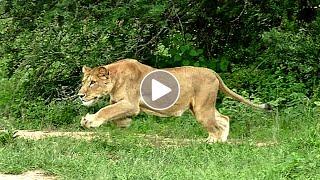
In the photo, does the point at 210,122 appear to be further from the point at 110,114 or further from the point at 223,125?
the point at 110,114

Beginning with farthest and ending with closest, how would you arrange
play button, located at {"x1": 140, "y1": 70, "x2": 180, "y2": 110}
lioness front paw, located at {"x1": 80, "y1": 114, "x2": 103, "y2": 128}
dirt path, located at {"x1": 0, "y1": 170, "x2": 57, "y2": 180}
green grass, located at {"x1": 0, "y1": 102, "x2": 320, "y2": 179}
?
play button, located at {"x1": 140, "y1": 70, "x2": 180, "y2": 110} → lioness front paw, located at {"x1": 80, "y1": 114, "x2": 103, "y2": 128} → dirt path, located at {"x1": 0, "y1": 170, "x2": 57, "y2": 180} → green grass, located at {"x1": 0, "y1": 102, "x2": 320, "y2": 179}

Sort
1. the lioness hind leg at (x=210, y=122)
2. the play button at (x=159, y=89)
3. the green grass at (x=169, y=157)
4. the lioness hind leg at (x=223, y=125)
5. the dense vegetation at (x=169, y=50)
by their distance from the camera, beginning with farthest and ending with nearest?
1. the dense vegetation at (x=169, y=50)
2. the lioness hind leg at (x=223, y=125)
3. the lioness hind leg at (x=210, y=122)
4. the play button at (x=159, y=89)
5. the green grass at (x=169, y=157)

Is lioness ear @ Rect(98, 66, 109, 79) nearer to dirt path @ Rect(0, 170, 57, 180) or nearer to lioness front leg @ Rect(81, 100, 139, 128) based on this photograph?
lioness front leg @ Rect(81, 100, 139, 128)

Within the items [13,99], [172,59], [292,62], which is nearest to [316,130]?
[292,62]

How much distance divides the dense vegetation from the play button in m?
0.96

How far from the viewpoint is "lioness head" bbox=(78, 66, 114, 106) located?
8969 millimetres

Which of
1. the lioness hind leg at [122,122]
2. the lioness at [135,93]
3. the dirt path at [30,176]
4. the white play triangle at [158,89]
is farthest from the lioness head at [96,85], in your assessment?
the dirt path at [30,176]

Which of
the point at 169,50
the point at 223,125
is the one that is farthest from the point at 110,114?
the point at 169,50

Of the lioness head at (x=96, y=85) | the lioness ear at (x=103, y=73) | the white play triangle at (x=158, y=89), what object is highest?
the lioness ear at (x=103, y=73)

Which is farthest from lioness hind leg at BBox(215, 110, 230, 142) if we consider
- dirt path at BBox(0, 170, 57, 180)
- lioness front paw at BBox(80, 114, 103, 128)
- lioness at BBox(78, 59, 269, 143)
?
dirt path at BBox(0, 170, 57, 180)

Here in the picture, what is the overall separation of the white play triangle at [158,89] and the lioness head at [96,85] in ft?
1.85

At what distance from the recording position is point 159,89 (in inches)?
368

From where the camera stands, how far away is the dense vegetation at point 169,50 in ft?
36.9

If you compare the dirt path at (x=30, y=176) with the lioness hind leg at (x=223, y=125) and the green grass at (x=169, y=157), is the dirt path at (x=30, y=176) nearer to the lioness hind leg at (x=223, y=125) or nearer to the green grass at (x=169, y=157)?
the green grass at (x=169, y=157)
